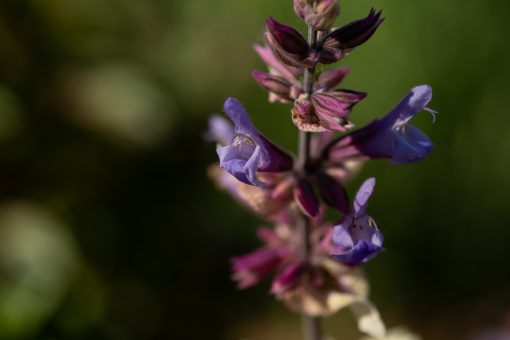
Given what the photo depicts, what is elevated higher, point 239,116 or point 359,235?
point 239,116

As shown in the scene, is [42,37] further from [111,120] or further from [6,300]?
[6,300]

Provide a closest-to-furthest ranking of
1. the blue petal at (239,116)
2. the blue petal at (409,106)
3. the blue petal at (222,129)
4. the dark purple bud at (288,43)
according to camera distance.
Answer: the dark purple bud at (288,43) < the blue petal at (239,116) < the blue petal at (409,106) < the blue petal at (222,129)

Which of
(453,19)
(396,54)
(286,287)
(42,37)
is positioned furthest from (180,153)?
(286,287)

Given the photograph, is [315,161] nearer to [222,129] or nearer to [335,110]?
[335,110]

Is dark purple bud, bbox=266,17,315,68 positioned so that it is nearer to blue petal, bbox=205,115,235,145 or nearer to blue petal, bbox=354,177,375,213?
blue petal, bbox=354,177,375,213

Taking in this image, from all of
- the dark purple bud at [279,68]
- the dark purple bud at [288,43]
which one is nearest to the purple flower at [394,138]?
the dark purple bud at [279,68]

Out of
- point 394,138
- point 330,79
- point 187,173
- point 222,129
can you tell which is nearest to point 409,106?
point 394,138

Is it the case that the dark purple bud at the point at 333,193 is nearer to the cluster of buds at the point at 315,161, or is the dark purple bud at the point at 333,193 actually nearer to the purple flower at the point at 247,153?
the cluster of buds at the point at 315,161
